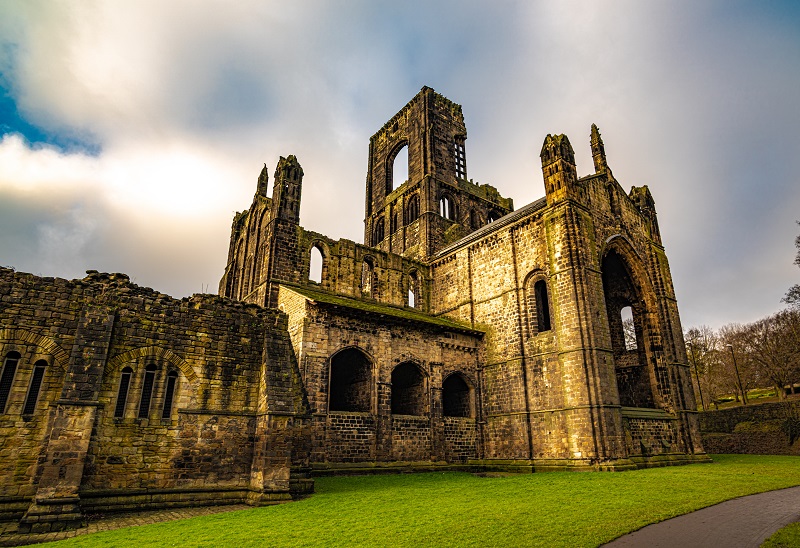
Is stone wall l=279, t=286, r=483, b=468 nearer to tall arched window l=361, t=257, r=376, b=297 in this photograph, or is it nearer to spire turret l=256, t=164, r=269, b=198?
tall arched window l=361, t=257, r=376, b=297

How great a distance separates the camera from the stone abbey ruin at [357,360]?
11367 mm

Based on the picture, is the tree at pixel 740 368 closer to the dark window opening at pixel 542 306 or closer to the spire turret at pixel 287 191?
the dark window opening at pixel 542 306

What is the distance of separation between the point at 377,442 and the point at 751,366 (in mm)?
42331

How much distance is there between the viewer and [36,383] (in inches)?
443

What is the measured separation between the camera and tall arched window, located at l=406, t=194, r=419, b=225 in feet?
112

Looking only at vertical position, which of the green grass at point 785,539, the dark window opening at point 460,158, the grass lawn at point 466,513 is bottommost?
the grass lawn at point 466,513

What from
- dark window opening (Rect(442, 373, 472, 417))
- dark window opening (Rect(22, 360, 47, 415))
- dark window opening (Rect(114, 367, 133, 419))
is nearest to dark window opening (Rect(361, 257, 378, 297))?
dark window opening (Rect(442, 373, 472, 417))

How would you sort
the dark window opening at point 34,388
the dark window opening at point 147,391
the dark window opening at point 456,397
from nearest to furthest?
the dark window opening at point 34,388, the dark window opening at point 147,391, the dark window opening at point 456,397

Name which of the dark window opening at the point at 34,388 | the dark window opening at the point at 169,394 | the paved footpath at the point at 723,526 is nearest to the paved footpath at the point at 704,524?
the paved footpath at the point at 723,526

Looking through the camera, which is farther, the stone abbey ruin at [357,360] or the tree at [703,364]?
the tree at [703,364]

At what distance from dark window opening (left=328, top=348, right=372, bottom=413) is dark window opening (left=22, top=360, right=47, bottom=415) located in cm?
1041

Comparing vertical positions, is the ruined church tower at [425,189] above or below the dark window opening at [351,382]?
Answer: above

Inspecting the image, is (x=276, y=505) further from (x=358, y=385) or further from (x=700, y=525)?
(x=700, y=525)

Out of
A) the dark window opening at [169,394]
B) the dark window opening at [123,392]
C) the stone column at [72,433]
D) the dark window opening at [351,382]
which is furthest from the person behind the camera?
the dark window opening at [351,382]
